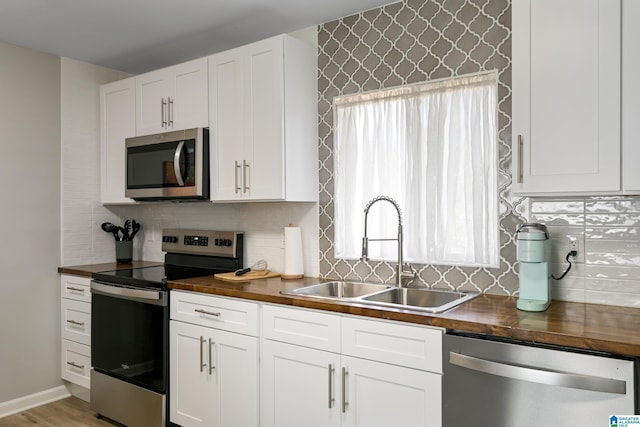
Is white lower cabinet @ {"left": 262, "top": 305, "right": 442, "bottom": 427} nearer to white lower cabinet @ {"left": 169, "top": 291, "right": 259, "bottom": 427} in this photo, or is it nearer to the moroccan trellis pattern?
white lower cabinet @ {"left": 169, "top": 291, "right": 259, "bottom": 427}

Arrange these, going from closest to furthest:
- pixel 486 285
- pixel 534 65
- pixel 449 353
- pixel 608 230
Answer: pixel 449 353
pixel 534 65
pixel 608 230
pixel 486 285

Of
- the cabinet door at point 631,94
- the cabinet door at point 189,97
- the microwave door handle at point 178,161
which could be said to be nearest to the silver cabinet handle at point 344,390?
the cabinet door at point 631,94

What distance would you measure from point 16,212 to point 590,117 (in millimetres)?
3411

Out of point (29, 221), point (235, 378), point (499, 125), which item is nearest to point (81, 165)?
point (29, 221)

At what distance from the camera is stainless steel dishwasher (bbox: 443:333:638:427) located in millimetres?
1465

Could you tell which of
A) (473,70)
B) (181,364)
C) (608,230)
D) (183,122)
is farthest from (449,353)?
(183,122)

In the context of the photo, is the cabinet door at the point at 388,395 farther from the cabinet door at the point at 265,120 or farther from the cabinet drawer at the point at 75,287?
the cabinet drawer at the point at 75,287

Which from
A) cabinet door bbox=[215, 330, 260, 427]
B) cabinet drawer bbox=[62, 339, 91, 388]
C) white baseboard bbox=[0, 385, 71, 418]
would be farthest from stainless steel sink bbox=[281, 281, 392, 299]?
white baseboard bbox=[0, 385, 71, 418]

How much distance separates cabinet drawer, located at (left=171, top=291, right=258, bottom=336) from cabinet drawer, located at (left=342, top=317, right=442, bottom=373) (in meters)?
0.56

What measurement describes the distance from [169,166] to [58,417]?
1805mm

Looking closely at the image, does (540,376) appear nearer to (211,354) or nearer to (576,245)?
(576,245)

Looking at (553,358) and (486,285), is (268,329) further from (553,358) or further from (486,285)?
(553,358)

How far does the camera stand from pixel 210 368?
2.55m

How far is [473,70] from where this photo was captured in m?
2.37
